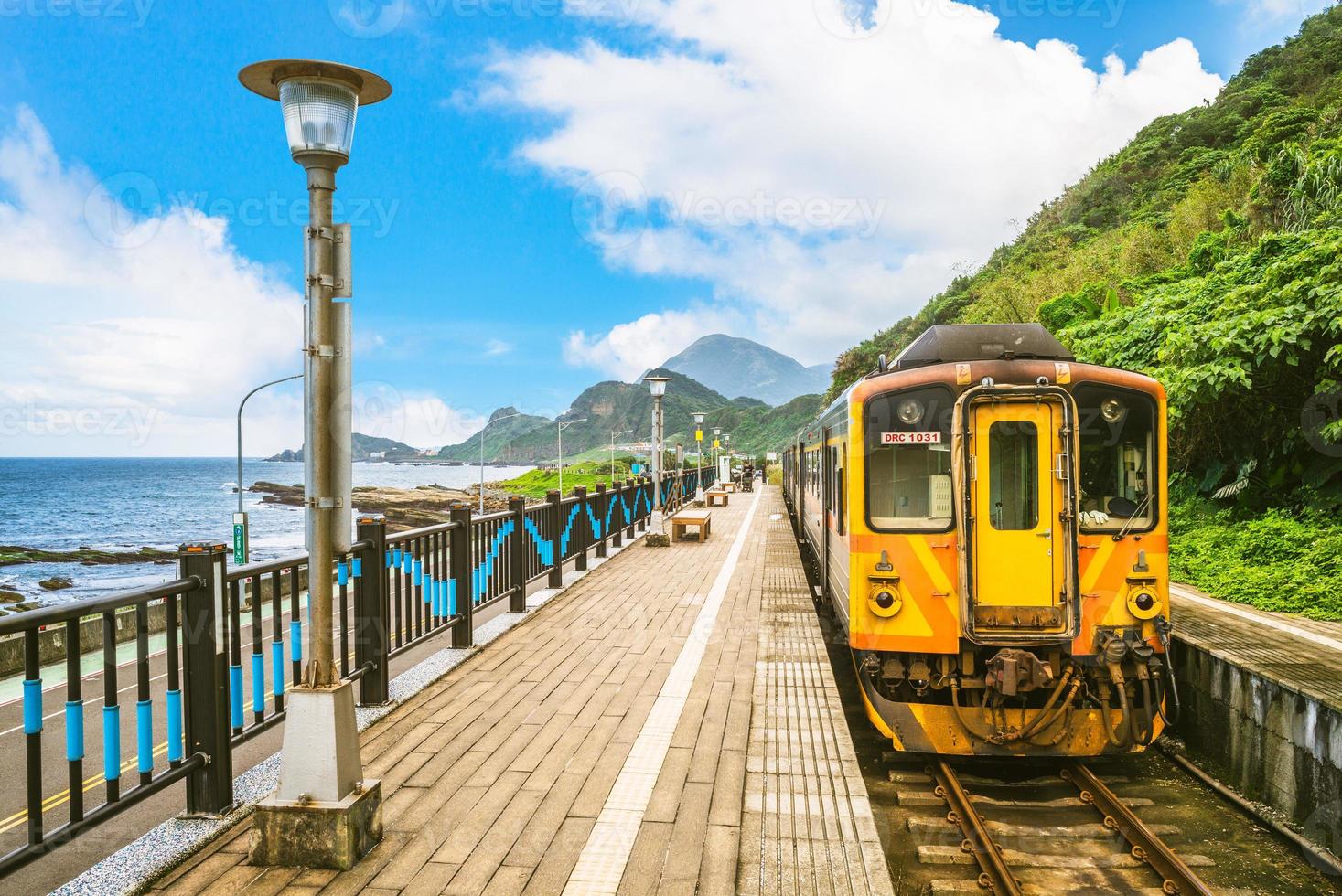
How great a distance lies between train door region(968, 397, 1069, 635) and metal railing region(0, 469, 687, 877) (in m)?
3.69

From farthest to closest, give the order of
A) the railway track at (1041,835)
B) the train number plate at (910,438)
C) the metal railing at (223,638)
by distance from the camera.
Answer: the train number plate at (910,438)
the railway track at (1041,835)
the metal railing at (223,638)

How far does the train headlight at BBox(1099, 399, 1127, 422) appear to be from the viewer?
5.25m

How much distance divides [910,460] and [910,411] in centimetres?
33

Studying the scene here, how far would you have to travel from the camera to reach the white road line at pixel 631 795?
3.13m

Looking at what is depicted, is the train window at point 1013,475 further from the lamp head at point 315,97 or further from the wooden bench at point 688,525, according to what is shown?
the wooden bench at point 688,525

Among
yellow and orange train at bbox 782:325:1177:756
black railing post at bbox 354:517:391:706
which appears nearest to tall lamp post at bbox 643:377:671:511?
yellow and orange train at bbox 782:325:1177:756

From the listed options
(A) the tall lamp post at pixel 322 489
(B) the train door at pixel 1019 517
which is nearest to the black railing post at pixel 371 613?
(A) the tall lamp post at pixel 322 489

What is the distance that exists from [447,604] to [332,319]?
337 cm

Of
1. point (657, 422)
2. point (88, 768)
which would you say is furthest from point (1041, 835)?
point (657, 422)

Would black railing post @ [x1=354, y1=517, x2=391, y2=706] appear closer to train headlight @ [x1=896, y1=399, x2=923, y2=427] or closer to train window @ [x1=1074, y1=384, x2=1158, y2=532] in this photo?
train headlight @ [x1=896, y1=399, x2=923, y2=427]

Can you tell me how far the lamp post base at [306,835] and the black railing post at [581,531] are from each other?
24.9ft

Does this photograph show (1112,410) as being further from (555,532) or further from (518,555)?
(555,532)

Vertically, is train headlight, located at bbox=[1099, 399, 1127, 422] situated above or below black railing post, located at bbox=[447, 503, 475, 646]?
above

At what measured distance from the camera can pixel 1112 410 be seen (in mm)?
5258
